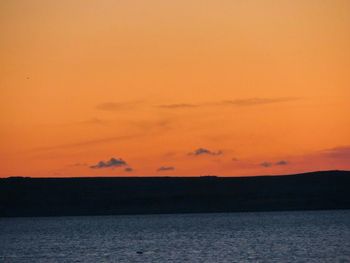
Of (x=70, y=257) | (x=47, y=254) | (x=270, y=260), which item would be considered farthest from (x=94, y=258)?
(x=270, y=260)

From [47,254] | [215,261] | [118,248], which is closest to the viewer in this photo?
[215,261]

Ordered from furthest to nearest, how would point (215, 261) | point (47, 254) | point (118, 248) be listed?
1. point (118, 248)
2. point (47, 254)
3. point (215, 261)

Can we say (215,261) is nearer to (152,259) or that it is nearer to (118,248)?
(152,259)

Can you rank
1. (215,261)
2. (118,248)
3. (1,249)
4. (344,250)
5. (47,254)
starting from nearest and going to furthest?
(215,261), (344,250), (47,254), (118,248), (1,249)

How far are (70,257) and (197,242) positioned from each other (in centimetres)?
3712

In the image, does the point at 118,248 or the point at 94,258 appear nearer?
the point at 94,258

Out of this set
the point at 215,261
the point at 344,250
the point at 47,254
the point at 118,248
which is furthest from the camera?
the point at 118,248

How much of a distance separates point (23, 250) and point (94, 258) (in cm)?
3057

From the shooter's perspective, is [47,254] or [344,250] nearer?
[344,250]

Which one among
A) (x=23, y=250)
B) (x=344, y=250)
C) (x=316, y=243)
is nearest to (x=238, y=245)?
(x=316, y=243)

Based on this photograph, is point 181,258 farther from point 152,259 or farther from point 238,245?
point 238,245

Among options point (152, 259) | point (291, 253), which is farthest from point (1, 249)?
point (291, 253)

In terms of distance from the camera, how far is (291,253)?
131875 mm

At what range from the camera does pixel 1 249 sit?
16562cm
